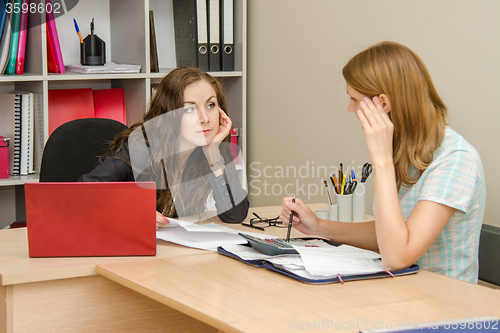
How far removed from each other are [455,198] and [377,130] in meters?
0.22

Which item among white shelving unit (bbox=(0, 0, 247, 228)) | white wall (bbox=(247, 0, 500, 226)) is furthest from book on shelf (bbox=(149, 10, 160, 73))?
white wall (bbox=(247, 0, 500, 226))

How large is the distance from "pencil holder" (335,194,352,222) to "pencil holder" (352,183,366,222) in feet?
Answer: 0.08

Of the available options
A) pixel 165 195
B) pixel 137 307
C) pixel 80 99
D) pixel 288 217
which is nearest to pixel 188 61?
pixel 80 99

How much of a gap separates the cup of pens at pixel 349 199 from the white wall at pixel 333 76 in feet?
1.15

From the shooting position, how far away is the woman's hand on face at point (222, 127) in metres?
1.75

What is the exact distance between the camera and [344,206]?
60.1 inches

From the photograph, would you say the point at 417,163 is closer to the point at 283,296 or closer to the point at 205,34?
the point at 283,296

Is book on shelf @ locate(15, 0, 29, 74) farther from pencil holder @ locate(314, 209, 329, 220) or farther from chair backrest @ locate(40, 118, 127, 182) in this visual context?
pencil holder @ locate(314, 209, 329, 220)

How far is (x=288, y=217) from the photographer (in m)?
1.27

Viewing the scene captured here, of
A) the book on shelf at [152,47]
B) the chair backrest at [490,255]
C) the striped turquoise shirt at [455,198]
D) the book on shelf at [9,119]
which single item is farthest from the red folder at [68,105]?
the chair backrest at [490,255]

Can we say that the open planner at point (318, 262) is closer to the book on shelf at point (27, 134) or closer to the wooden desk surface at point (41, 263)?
the wooden desk surface at point (41, 263)

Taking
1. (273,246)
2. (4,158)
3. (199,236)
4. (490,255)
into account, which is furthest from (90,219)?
(4,158)

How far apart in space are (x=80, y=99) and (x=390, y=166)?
1.69 meters

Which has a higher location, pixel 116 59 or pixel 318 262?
pixel 116 59
